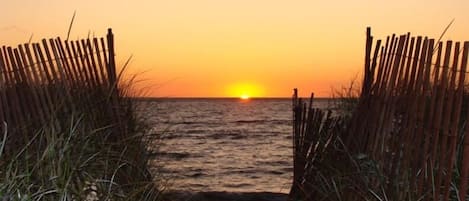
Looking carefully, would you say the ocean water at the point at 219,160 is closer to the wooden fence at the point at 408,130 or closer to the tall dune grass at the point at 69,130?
the tall dune grass at the point at 69,130

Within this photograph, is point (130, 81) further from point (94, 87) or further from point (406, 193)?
point (406, 193)

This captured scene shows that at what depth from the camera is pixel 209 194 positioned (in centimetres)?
827

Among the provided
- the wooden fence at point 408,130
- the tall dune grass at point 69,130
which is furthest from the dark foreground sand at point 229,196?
the wooden fence at point 408,130

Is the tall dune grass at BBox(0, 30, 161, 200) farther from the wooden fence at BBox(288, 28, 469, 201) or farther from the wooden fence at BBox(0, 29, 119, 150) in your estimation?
the wooden fence at BBox(288, 28, 469, 201)

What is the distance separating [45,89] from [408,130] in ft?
7.82

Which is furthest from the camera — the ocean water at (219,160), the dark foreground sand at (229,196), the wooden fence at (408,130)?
the dark foreground sand at (229,196)

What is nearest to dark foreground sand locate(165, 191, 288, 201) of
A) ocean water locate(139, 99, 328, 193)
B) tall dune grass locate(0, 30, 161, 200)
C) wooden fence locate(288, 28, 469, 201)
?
ocean water locate(139, 99, 328, 193)

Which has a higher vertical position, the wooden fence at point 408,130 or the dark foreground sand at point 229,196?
the wooden fence at point 408,130

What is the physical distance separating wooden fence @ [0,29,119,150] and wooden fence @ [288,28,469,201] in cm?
181

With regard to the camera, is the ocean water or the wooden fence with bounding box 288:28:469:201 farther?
the ocean water

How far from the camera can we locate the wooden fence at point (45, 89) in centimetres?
449

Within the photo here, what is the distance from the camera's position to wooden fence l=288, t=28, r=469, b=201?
3715 mm

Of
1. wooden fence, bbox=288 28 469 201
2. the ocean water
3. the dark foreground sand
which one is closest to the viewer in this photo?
wooden fence, bbox=288 28 469 201

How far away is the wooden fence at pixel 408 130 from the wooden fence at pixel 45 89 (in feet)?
5.93
